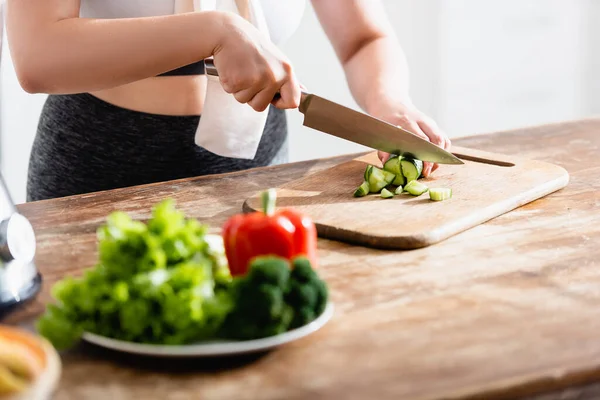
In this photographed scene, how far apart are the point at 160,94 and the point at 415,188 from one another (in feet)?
1.81

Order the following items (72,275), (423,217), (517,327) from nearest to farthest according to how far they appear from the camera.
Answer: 1. (517,327)
2. (72,275)
3. (423,217)

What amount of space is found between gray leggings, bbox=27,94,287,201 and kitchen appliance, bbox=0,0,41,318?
62cm

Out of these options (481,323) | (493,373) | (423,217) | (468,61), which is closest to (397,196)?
(423,217)

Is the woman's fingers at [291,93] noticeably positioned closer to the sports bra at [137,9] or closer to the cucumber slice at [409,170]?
the cucumber slice at [409,170]

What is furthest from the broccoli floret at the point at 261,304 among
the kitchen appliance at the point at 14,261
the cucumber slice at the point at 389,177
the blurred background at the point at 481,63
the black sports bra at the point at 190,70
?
the blurred background at the point at 481,63

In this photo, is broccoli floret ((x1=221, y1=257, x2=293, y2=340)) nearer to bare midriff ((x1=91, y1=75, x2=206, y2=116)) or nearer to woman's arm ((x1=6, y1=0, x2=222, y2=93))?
woman's arm ((x1=6, y1=0, x2=222, y2=93))

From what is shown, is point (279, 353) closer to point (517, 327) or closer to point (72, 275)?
point (517, 327)

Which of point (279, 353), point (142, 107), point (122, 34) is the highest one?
point (122, 34)

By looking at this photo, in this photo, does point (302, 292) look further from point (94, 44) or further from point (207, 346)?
point (94, 44)

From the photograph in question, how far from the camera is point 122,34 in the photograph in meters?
1.30

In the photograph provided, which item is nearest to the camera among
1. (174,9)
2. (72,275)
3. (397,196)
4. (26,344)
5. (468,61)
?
(26,344)

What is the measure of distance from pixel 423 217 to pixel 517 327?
0.38 meters

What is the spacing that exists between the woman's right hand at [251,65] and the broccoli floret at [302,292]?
50cm

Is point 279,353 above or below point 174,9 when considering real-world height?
below
